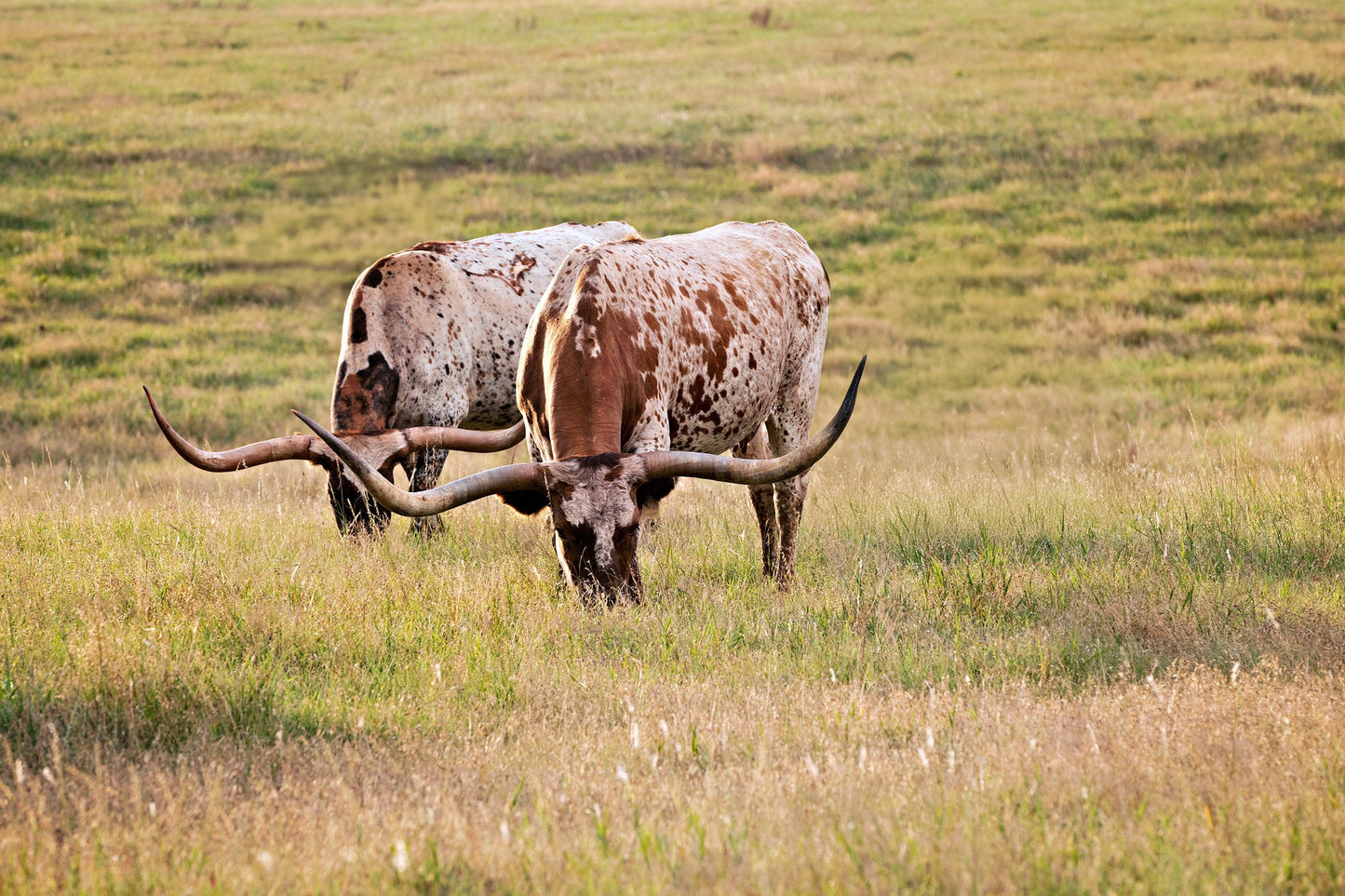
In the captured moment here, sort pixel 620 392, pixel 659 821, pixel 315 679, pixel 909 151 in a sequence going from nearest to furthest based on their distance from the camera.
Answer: pixel 659 821 < pixel 315 679 < pixel 620 392 < pixel 909 151

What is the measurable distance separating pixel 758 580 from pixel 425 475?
2.50 m

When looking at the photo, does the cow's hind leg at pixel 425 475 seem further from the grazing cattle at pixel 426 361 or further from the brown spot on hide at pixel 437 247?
the brown spot on hide at pixel 437 247

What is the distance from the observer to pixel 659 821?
3326mm

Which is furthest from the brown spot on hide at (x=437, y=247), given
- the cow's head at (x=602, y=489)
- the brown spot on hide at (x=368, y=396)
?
the cow's head at (x=602, y=489)

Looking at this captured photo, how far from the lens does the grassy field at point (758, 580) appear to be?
3.21 m

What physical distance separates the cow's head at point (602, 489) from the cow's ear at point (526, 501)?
0.11 meters

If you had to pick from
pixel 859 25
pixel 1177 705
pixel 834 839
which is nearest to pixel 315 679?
pixel 834 839

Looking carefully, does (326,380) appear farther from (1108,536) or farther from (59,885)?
(59,885)

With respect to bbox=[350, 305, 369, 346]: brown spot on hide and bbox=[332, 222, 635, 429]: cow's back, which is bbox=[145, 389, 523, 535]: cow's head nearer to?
bbox=[332, 222, 635, 429]: cow's back

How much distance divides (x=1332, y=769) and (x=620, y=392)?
11.3ft

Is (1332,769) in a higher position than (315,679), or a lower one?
higher

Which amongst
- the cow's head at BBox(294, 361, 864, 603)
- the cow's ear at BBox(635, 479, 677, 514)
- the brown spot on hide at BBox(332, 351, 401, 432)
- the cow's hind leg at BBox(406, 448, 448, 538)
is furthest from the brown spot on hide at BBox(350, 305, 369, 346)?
the cow's ear at BBox(635, 479, 677, 514)

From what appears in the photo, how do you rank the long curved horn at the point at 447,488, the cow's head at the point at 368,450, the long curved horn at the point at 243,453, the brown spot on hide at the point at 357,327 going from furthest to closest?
the brown spot on hide at the point at 357,327, the cow's head at the point at 368,450, the long curved horn at the point at 243,453, the long curved horn at the point at 447,488

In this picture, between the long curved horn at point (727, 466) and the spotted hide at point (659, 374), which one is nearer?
the long curved horn at point (727, 466)
